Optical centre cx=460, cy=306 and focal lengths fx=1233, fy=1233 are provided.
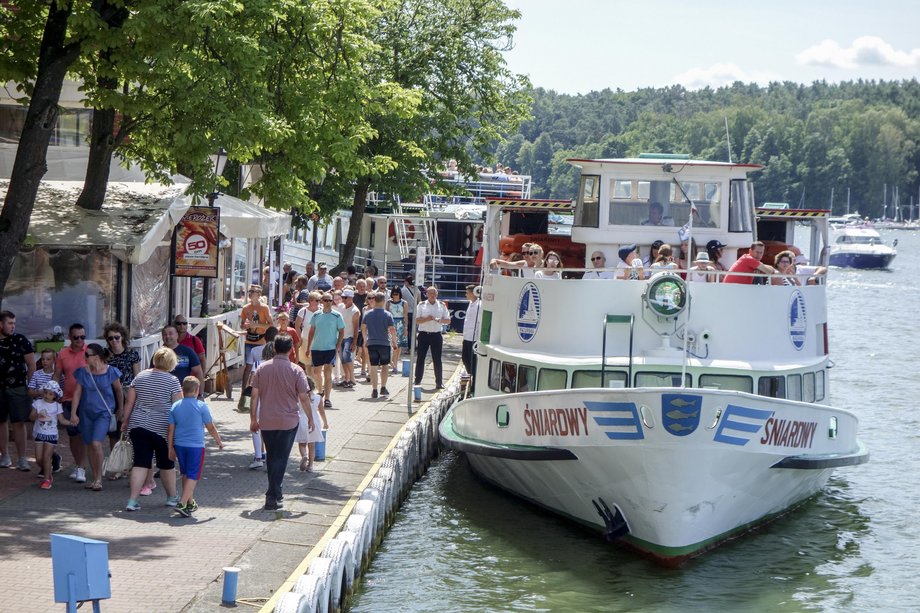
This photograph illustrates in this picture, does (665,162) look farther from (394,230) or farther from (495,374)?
(394,230)

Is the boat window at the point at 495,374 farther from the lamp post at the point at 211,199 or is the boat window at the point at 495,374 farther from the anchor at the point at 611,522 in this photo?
the lamp post at the point at 211,199

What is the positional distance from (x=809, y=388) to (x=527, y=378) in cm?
356

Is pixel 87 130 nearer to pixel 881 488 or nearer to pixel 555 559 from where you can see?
pixel 555 559

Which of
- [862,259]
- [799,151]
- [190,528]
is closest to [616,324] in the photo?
[190,528]

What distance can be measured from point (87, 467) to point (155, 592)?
512cm

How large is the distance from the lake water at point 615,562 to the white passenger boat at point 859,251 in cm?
8164

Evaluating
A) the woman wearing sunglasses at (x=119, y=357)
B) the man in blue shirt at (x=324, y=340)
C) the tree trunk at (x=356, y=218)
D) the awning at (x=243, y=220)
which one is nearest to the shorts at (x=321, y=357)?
the man in blue shirt at (x=324, y=340)

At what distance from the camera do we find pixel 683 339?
1452 cm

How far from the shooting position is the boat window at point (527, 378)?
15422 mm

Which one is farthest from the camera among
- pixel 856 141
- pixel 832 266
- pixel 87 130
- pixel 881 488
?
pixel 856 141

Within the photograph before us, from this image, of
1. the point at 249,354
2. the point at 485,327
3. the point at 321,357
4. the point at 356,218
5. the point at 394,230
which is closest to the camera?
the point at 485,327

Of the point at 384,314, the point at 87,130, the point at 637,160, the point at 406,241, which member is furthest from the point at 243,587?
the point at 406,241

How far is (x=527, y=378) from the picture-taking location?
1560cm

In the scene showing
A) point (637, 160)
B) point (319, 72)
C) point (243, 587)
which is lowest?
point (243, 587)
